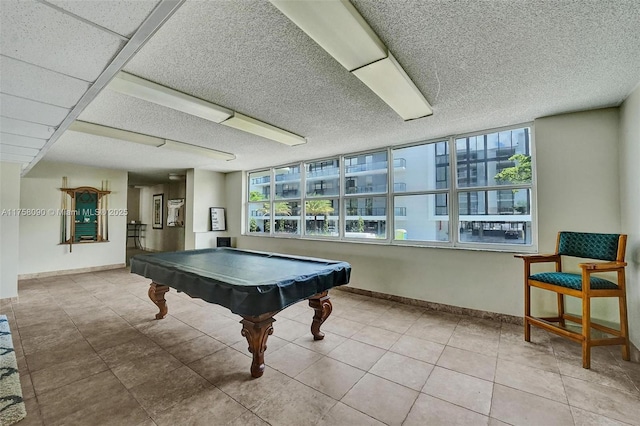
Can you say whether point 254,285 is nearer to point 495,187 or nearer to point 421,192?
point 421,192

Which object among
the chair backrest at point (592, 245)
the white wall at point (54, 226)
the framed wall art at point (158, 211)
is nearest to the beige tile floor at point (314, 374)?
the chair backrest at point (592, 245)

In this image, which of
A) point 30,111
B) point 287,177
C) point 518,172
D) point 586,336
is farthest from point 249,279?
point 287,177

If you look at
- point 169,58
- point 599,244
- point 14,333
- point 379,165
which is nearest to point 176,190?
point 14,333

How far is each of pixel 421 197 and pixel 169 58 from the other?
3.56m

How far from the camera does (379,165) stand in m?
4.63

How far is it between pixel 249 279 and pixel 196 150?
3.07 metres

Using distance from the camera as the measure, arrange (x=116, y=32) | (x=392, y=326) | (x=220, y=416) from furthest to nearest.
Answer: (x=392, y=326) → (x=220, y=416) → (x=116, y=32)

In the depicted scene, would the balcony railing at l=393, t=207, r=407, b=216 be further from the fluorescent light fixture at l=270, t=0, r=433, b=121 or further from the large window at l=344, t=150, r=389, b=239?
the fluorescent light fixture at l=270, t=0, r=433, b=121

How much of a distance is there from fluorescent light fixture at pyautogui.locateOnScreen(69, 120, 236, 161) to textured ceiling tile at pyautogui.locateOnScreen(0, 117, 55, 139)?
464 mm

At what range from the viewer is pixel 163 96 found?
7.79 feet

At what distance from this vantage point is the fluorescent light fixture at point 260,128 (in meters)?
3.03

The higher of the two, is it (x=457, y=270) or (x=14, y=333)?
Answer: (x=457, y=270)

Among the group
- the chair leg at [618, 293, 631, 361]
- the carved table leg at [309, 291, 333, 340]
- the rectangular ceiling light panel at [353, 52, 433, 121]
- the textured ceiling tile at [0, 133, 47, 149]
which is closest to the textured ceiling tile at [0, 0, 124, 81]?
the rectangular ceiling light panel at [353, 52, 433, 121]

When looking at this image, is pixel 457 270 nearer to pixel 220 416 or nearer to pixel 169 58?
pixel 220 416
